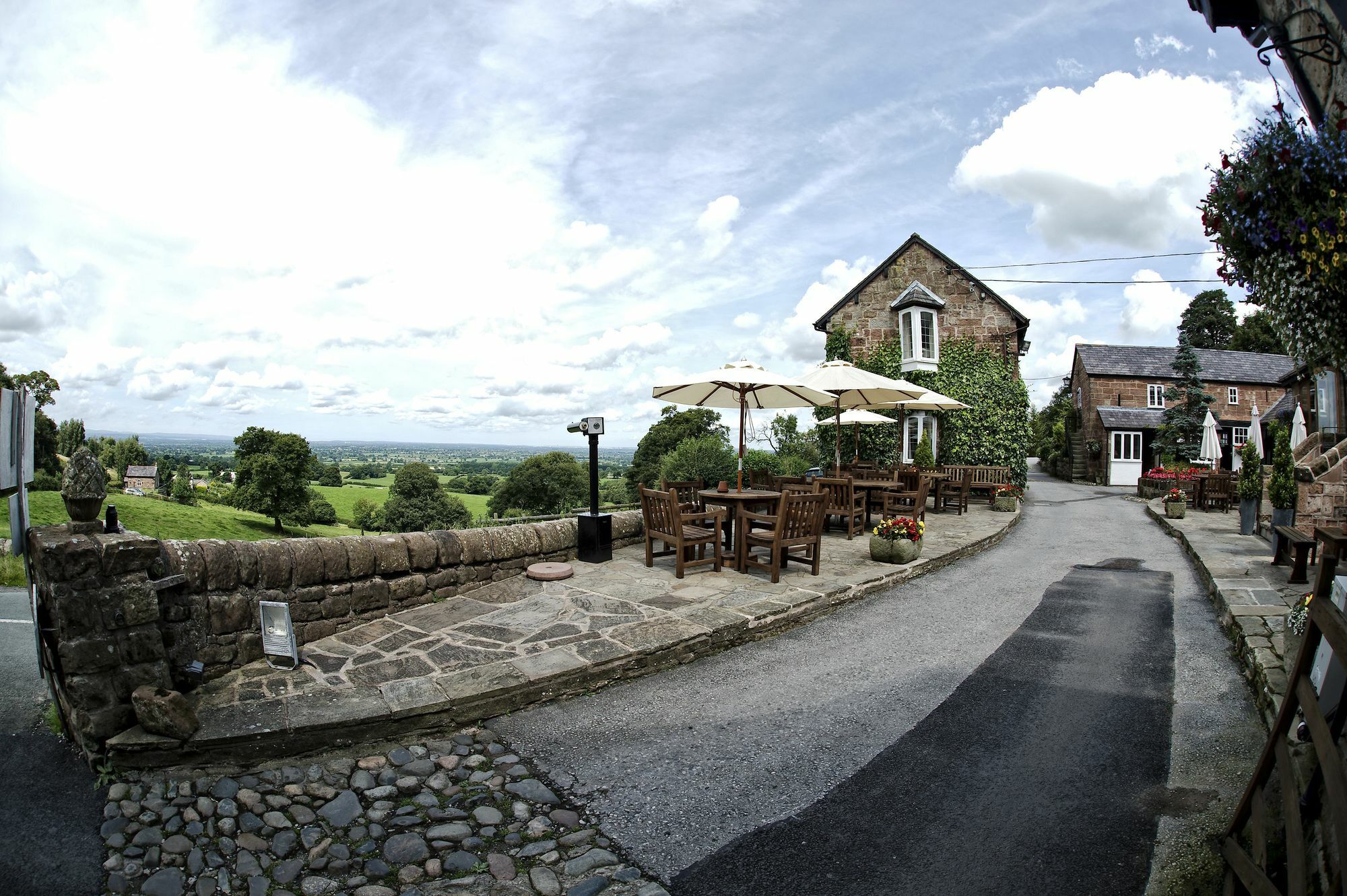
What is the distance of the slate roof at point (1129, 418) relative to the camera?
92.0ft

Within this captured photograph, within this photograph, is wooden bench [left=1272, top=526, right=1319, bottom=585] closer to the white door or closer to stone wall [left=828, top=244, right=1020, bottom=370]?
stone wall [left=828, top=244, right=1020, bottom=370]

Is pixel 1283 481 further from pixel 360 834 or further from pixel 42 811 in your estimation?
pixel 42 811

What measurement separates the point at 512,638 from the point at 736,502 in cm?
353

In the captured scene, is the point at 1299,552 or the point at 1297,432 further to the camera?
the point at 1297,432

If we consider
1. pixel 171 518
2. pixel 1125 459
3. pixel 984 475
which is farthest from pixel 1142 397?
pixel 171 518

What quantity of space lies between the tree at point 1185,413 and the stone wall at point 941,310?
11.3m

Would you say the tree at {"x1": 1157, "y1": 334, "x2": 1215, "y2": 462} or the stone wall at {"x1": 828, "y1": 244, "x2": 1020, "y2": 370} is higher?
the stone wall at {"x1": 828, "y1": 244, "x2": 1020, "y2": 370}

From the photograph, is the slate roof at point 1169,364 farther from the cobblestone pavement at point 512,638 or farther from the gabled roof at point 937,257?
the cobblestone pavement at point 512,638

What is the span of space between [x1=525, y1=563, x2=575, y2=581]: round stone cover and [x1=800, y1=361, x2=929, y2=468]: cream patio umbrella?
→ 4.74m

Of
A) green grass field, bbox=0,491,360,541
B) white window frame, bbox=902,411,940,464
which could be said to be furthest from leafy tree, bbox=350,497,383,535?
white window frame, bbox=902,411,940,464

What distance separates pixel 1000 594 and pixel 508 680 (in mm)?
5607

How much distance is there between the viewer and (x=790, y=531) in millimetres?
7309

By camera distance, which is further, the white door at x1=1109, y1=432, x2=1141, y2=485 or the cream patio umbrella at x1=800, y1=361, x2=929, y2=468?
the white door at x1=1109, y1=432, x2=1141, y2=485

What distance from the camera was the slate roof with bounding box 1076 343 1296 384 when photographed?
99.3 ft
